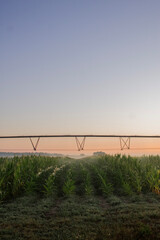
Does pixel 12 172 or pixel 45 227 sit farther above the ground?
pixel 12 172

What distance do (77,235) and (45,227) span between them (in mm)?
1230

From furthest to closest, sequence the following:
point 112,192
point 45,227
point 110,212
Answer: point 112,192, point 110,212, point 45,227

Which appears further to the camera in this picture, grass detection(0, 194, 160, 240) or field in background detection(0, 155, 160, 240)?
field in background detection(0, 155, 160, 240)

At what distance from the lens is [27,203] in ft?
33.7

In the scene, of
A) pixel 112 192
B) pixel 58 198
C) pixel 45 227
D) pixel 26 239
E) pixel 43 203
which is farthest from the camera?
pixel 112 192

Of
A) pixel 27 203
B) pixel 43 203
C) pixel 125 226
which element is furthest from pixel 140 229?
pixel 27 203

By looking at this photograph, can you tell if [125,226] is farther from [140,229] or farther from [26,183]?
[26,183]

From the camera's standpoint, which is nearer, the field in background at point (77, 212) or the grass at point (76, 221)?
the grass at point (76, 221)

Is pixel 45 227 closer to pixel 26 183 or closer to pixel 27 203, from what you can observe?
pixel 27 203

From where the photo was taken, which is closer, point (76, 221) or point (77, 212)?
point (76, 221)

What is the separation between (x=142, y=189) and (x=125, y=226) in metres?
6.54

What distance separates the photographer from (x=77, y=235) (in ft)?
21.4

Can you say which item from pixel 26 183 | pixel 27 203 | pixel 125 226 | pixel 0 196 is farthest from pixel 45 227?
pixel 26 183

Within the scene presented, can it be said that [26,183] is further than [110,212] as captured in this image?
Yes
